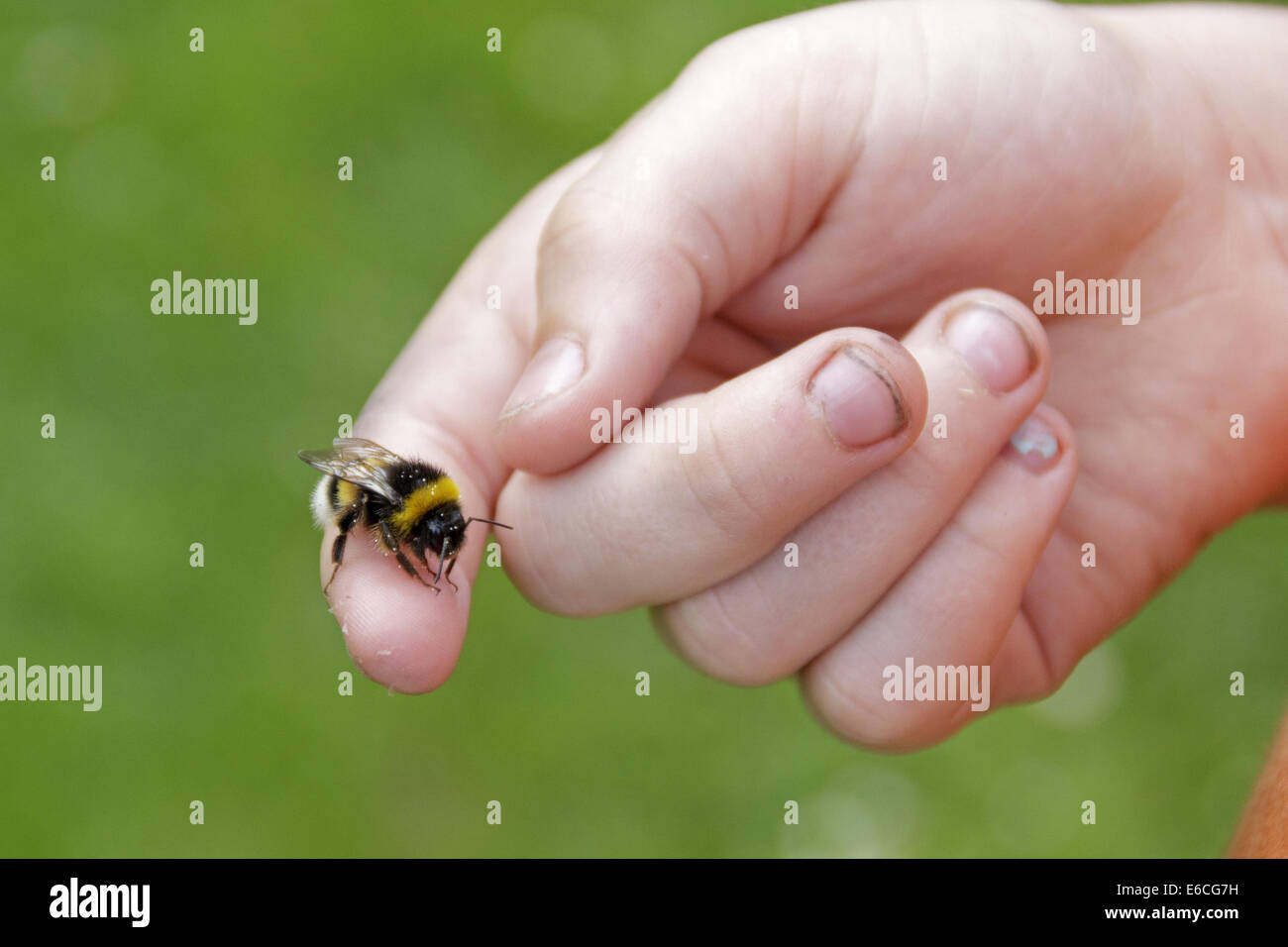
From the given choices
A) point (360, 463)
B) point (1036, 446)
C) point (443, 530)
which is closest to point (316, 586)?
point (360, 463)

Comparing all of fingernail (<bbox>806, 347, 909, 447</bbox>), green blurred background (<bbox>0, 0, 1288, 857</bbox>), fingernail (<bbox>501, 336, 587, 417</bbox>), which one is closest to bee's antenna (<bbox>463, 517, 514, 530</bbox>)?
fingernail (<bbox>501, 336, 587, 417</bbox>)

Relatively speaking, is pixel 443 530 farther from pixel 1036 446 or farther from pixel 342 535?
pixel 1036 446

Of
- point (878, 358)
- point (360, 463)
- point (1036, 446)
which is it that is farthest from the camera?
point (1036, 446)

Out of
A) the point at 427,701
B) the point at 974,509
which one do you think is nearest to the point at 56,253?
the point at 427,701

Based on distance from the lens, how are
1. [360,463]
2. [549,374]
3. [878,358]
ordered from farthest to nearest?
[360,463] → [549,374] → [878,358]

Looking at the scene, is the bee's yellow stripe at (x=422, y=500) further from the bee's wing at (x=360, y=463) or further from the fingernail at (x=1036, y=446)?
the fingernail at (x=1036, y=446)

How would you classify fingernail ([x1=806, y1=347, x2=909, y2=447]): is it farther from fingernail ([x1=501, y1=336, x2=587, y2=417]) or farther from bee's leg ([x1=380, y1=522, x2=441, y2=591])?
bee's leg ([x1=380, y1=522, x2=441, y2=591])
